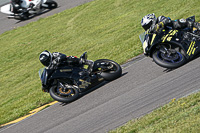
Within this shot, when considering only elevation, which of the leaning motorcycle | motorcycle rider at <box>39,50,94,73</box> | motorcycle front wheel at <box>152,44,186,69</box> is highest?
motorcycle front wheel at <box>152,44,186,69</box>

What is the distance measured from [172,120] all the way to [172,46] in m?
3.62

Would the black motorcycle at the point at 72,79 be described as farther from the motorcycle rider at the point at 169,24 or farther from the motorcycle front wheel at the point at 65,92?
the motorcycle rider at the point at 169,24

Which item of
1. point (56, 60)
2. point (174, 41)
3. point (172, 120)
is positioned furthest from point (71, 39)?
point (172, 120)

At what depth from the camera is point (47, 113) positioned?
9.23 metres

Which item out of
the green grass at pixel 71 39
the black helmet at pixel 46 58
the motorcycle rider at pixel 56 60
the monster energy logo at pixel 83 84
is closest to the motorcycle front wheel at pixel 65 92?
the monster energy logo at pixel 83 84

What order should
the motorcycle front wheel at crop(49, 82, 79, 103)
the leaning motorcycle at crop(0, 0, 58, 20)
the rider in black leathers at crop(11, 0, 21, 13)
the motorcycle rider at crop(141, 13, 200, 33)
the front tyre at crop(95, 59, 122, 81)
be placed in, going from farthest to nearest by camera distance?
the leaning motorcycle at crop(0, 0, 58, 20), the rider in black leathers at crop(11, 0, 21, 13), the front tyre at crop(95, 59, 122, 81), the motorcycle front wheel at crop(49, 82, 79, 103), the motorcycle rider at crop(141, 13, 200, 33)

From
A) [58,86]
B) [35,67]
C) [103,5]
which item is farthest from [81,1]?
[58,86]

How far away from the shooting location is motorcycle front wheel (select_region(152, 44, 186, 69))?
27.3 ft

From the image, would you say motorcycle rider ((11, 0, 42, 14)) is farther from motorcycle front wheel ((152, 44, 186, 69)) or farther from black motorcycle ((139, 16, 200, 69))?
motorcycle front wheel ((152, 44, 186, 69))

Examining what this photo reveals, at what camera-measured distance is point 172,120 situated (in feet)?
18.0

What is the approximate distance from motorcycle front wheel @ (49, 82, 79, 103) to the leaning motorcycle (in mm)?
14690

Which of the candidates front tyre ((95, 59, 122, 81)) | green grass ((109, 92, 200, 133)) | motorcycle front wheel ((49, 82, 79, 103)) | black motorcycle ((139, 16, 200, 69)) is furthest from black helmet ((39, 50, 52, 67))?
green grass ((109, 92, 200, 133))

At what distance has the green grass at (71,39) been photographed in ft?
39.2

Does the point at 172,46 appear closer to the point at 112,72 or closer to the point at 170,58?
the point at 170,58
